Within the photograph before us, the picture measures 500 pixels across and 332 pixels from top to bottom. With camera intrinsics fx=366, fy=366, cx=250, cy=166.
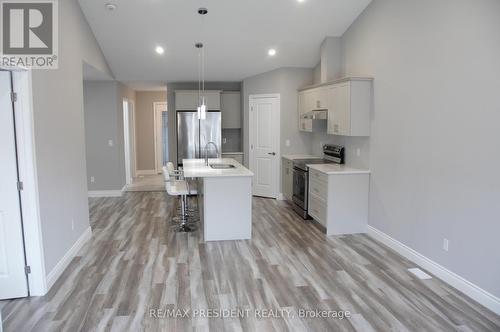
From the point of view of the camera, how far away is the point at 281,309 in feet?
10.3

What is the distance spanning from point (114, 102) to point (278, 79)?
3.42 metres

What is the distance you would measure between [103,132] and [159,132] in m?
3.36

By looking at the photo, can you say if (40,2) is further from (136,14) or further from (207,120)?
(207,120)

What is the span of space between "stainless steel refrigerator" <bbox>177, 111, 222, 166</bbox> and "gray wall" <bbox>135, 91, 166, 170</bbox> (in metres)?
3.25

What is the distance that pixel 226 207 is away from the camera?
4914 mm

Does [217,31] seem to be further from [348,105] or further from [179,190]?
[179,190]

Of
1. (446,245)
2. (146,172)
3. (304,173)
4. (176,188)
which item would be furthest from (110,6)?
(146,172)

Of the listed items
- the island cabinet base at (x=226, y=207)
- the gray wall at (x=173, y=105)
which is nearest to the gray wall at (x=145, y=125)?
the gray wall at (x=173, y=105)

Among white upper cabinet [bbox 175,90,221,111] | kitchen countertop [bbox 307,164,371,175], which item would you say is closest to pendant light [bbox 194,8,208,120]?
white upper cabinet [bbox 175,90,221,111]

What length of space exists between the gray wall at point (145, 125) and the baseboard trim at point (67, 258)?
5.98 m

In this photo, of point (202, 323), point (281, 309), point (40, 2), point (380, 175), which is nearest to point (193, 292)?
point (202, 323)

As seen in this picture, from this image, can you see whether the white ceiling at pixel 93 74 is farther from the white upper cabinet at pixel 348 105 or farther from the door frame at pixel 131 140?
the white upper cabinet at pixel 348 105

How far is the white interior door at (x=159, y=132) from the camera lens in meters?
10.9

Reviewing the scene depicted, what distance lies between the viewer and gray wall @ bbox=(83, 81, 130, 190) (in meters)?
7.55
